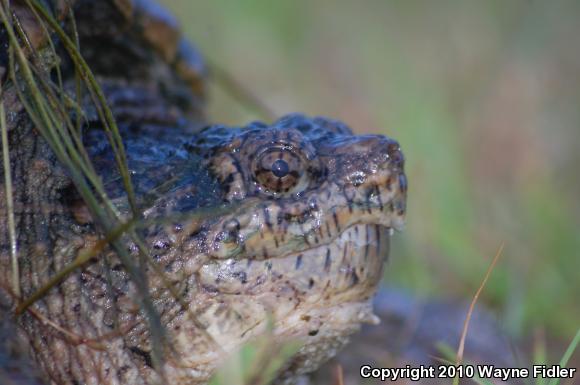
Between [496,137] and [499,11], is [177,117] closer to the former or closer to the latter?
[496,137]

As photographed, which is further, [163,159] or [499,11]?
[499,11]

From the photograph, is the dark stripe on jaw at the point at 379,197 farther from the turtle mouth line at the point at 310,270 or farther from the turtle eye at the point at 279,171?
the turtle eye at the point at 279,171

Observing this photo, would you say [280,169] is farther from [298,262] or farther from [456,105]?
[456,105]

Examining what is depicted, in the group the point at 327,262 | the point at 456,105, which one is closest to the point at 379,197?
the point at 327,262

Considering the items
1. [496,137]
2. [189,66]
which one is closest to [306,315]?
[189,66]

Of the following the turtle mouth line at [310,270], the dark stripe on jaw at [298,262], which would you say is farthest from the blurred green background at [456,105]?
the dark stripe on jaw at [298,262]

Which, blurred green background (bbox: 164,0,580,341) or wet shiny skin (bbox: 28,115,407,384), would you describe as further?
blurred green background (bbox: 164,0,580,341)

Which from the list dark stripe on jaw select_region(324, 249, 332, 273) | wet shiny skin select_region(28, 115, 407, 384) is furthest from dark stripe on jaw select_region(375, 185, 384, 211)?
dark stripe on jaw select_region(324, 249, 332, 273)

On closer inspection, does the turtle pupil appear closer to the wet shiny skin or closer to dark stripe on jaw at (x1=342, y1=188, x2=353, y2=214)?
the wet shiny skin
